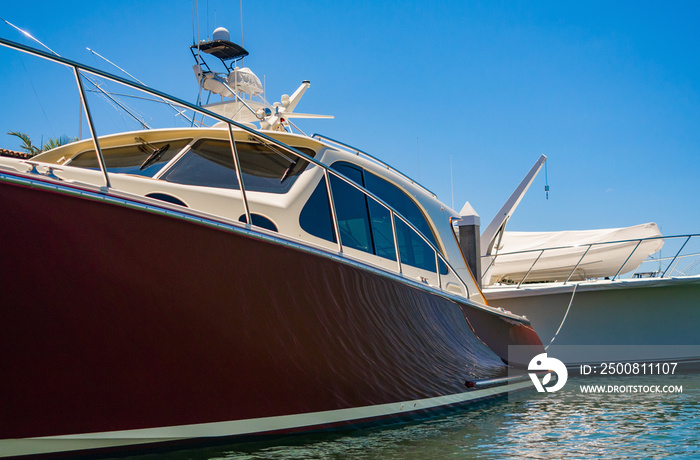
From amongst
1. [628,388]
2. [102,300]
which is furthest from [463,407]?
[102,300]

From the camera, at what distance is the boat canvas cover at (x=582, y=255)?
42.0ft

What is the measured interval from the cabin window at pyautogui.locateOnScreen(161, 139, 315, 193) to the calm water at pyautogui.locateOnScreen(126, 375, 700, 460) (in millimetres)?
1910

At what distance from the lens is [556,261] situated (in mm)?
13438

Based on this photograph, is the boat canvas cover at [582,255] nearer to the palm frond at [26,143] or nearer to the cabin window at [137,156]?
the cabin window at [137,156]

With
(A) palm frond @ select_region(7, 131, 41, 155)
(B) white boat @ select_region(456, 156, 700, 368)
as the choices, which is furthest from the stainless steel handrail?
(B) white boat @ select_region(456, 156, 700, 368)

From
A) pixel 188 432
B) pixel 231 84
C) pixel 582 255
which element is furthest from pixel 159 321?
pixel 582 255

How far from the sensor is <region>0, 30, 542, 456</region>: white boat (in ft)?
8.45

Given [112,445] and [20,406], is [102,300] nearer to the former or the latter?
[20,406]

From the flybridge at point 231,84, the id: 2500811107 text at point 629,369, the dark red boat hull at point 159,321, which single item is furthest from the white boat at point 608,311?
the dark red boat hull at point 159,321

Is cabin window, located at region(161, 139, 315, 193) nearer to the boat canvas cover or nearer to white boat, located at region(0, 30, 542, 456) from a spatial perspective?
white boat, located at region(0, 30, 542, 456)

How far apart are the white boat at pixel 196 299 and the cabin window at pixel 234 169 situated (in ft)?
0.04

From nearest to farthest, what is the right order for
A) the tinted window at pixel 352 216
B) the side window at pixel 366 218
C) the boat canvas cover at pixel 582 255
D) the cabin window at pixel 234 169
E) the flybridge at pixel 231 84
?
1. the cabin window at pixel 234 169
2. the side window at pixel 366 218
3. the tinted window at pixel 352 216
4. the flybridge at pixel 231 84
5. the boat canvas cover at pixel 582 255

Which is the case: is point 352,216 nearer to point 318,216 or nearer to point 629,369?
point 318,216

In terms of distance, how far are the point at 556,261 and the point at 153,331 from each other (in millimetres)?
12153
